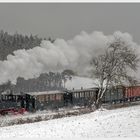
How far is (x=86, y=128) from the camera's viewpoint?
27078 mm

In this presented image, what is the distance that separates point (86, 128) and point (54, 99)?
18874 mm

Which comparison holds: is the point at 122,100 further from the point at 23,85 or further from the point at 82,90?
the point at 23,85

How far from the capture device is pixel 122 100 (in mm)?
52406

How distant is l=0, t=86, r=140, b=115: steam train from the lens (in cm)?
4325

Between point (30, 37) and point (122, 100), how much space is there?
81.8m

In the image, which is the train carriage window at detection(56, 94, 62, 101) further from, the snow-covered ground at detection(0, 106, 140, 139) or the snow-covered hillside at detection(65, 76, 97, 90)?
the snow-covered hillside at detection(65, 76, 97, 90)

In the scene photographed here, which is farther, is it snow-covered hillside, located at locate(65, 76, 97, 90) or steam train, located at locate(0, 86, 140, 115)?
snow-covered hillside, located at locate(65, 76, 97, 90)

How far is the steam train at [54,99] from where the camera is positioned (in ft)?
142

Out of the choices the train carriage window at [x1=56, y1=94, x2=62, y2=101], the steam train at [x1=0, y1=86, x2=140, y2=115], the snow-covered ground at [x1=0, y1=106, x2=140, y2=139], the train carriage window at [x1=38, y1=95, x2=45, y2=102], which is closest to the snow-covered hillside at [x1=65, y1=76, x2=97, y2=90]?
the steam train at [x1=0, y1=86, x2=140, y2=115]

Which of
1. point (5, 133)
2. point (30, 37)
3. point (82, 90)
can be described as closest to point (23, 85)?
point (82, 90)

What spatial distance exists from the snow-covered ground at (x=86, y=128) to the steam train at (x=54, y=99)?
13.4 metres

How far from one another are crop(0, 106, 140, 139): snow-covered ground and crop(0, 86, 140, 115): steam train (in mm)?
13433

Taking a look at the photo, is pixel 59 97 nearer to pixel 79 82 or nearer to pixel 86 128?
pixel 86 128

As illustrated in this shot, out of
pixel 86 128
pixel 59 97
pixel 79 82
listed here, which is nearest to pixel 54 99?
pixel 59 97
